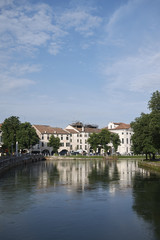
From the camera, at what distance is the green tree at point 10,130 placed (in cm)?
10844

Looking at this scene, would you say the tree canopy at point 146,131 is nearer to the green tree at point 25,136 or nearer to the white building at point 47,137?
the green tree at point 25,136

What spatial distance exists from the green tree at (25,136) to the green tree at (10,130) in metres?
2.03

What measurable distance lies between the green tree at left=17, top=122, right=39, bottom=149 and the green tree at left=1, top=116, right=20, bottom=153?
6.65 feet

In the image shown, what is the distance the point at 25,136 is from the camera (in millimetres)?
110125

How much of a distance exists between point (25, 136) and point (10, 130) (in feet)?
21.3

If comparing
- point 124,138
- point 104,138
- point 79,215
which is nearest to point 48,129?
point 104,138

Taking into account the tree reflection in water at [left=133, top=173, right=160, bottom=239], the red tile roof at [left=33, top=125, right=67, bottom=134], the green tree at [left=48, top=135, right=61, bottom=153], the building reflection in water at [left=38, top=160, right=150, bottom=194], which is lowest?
the building reflection in water at [left=38, top=160, right=150, bottom=194]

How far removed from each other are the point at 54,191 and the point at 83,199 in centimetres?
559

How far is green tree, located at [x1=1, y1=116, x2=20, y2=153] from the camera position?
356 feet

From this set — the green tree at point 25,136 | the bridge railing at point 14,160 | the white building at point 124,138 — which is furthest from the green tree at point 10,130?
the white building at point 124,138

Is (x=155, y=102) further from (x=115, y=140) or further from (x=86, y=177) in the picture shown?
(x=115, y=140)

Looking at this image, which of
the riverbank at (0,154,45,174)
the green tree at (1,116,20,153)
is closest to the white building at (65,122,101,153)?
the riverbank at (0,154,45,174)

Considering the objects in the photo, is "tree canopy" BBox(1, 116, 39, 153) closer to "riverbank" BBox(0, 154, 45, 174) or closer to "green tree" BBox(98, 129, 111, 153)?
"riverbank" BBox(0, 154, 45, 174)

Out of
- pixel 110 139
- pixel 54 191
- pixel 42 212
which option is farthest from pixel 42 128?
pixel 42 212
